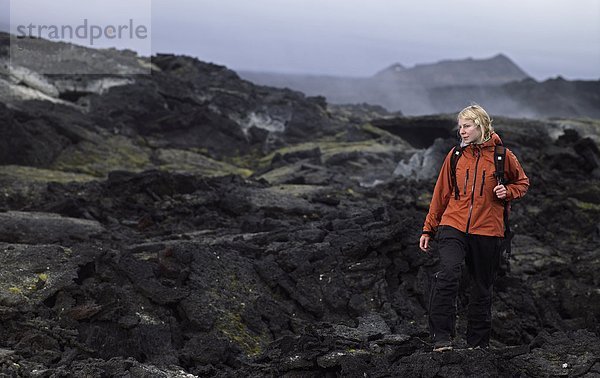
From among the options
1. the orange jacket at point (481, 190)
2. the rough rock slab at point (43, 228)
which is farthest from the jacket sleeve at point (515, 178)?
the rough rock slab at point (43, 228)

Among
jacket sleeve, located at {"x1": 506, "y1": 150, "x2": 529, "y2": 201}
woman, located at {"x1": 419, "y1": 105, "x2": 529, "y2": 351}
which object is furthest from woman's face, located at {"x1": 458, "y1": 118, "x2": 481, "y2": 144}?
jacket sleeve, located at {"x1": 506, "y1": 150, "x2": 529, "y2": 201}

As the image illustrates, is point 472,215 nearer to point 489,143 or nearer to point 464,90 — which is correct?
point 489,143

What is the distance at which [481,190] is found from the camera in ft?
21.0

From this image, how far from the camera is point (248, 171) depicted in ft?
100

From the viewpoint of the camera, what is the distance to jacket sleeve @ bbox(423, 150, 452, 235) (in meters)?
6.64

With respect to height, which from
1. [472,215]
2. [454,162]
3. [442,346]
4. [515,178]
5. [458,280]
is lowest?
[442,346]

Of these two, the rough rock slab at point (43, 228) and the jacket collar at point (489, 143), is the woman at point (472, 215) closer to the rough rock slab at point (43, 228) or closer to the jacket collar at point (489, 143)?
the jacket collar at point (489, 143)

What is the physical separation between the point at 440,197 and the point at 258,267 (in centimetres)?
448

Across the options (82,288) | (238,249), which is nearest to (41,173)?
(238,249)

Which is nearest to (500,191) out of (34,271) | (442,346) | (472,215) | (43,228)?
(472,215)

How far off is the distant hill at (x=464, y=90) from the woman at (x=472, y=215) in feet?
174

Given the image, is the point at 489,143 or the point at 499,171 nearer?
the point at 499,171

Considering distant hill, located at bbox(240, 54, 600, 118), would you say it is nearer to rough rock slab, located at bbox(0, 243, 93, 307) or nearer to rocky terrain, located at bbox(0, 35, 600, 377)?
rocky terrain, located at bbox(0, 35, 600, 377)

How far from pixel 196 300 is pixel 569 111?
2941 inches
